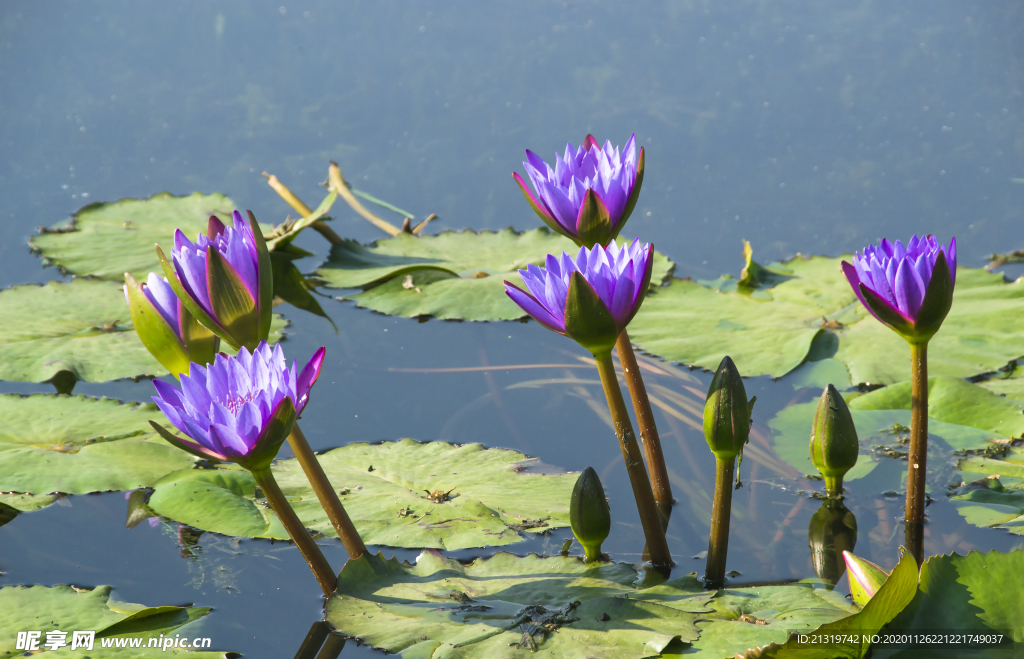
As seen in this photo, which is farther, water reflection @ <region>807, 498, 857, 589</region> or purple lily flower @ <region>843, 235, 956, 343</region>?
water reflection @ <region>807, 498, 857, 589</region>

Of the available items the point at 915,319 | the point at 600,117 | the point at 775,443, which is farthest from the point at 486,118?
the point at 915,319

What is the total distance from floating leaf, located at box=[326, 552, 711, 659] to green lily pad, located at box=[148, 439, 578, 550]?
163 mm

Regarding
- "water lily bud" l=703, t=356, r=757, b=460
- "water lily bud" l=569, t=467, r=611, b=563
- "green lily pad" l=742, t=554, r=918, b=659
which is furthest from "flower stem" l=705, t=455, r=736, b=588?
"green lily pad" l=742, t=554, r=918, b=659

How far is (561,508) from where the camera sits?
1665 millimetres

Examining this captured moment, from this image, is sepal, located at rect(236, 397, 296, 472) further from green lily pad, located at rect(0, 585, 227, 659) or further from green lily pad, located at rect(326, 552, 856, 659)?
green lily pad, located at rect(0, 585, 227, 659)

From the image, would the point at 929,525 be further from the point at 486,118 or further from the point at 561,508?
the point at 486,118

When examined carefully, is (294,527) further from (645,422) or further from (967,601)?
(967,601)

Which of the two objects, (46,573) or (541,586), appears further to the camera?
(46,573)

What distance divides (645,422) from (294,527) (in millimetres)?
756

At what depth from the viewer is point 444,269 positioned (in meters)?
2.67

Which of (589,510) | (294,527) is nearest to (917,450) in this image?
(589,510)

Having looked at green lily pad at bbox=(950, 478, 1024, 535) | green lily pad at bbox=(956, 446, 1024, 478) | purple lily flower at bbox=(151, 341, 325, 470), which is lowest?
green lily pad at bbox=(950, 478, 1024, 535)

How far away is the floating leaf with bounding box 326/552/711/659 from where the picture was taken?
1.23 meters

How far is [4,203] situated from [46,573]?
2.30 metres
